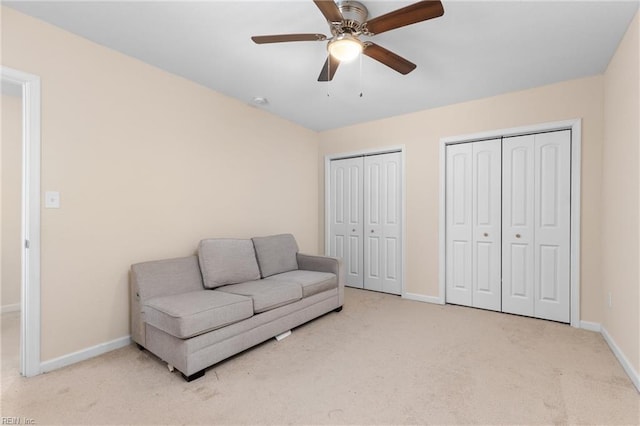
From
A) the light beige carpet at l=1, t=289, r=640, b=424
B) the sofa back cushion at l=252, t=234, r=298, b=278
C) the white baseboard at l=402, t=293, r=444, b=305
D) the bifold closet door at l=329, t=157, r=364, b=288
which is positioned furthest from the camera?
the bifold closet door at l=329, t=157, r=364, b=288

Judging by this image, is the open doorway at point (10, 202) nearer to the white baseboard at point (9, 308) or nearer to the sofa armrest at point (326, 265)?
the white baseboard at point (9, 308)

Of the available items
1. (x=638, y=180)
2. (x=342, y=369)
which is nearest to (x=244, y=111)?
(x=342, y=369)

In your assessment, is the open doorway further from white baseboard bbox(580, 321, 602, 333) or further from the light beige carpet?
white baseboard bbox(580, 321, 602, 333)

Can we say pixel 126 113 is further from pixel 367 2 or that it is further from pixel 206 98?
pixel 367 2

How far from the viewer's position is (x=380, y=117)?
4273 millimetres

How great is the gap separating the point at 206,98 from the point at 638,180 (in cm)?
366

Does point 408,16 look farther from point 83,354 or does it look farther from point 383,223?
point 83,354

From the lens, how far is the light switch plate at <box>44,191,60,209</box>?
2258 mm

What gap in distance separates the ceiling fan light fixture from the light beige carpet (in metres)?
2.17

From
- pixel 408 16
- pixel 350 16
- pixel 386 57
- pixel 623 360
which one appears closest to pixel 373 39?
pixel 386 57

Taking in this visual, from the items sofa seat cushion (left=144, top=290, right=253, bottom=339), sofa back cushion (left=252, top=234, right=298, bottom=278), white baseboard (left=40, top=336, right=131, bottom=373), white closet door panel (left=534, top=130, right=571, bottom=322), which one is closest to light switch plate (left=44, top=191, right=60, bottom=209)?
sofa seat cushion (left=144, top=290, right=253, bottom=339)

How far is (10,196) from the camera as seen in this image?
343 cm

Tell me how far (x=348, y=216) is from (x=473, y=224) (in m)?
1.74

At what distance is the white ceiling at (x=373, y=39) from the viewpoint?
6.74 feet
